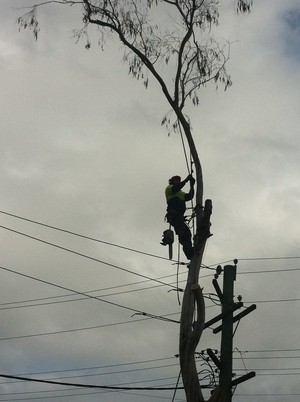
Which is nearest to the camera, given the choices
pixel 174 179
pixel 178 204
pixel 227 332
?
pixel 227 332

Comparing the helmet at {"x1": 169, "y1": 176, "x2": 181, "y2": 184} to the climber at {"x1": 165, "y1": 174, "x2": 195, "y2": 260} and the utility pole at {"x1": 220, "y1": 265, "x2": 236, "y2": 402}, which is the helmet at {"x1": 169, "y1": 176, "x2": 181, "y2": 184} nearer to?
the climber at {"x1": 165, "y1": 174, "x2": 195, "y2": 260}

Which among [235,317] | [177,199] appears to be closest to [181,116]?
[177,199]

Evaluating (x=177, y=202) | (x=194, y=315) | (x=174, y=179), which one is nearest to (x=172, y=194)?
(x=177, y=202)

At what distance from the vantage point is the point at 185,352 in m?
12.8

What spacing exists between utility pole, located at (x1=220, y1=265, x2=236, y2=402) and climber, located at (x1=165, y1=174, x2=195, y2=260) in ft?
3.01

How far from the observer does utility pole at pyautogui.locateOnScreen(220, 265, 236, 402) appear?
12586 millimetres

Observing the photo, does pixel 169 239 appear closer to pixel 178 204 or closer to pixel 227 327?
pixel 178 204

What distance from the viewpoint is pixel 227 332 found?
1298cm

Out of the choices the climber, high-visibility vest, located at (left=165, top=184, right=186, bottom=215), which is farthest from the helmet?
high-visibility vest, located at (left=165, top=184, right=186, bottom=215)

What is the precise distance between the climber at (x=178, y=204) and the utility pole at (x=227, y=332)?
92cm

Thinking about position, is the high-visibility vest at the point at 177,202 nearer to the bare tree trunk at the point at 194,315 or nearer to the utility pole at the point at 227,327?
the bare tree trunk at the point at 194,315

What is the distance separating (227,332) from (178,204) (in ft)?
7.70

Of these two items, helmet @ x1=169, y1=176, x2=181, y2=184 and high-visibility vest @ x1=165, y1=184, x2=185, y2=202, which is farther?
helmet @ x1=169, y1=176, x2=181, y2=184

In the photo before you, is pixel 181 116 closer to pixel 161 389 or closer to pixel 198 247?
pixel 198 247
